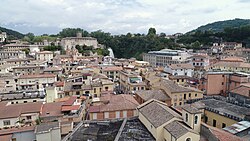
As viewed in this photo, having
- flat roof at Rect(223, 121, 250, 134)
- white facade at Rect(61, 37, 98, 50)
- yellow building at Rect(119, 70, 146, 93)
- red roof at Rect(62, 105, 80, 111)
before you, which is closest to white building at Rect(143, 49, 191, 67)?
yellow building at Rect(119, 70, 146, 93)

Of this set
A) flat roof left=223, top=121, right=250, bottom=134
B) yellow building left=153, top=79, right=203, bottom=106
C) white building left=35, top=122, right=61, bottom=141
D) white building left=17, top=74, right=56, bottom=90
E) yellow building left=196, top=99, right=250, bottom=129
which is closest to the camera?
white building left=35, top=122, right=61, bottom=141

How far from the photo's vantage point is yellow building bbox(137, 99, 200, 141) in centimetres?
1716

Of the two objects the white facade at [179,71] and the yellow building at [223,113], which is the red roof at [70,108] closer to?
the yellow building at [223,113]

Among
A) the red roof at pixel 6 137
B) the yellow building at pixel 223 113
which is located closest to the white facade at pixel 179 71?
the yellow building at pixel 223 113

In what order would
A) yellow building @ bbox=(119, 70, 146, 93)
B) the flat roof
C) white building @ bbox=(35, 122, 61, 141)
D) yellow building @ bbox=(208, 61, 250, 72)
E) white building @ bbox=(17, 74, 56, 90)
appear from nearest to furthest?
1. white building @ bbox=(35, 122, 61, 141)
2. the flat roof
3. yellow building @ bbox=(119, 70, 146, 93)
4. white building @ bbox=(17, 74, 56, 90)
5. yellow building @ bbox=(208, 61, 250, 72)

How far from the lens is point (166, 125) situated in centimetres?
1895

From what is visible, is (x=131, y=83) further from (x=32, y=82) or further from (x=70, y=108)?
(x=32, y=82)

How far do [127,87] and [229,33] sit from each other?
305 ft

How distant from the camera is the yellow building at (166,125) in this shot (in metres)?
17.2

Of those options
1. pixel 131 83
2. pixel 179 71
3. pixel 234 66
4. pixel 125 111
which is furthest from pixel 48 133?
pixel 234 66

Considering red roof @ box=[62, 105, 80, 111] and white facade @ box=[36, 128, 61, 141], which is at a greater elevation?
red roof @ box=[62, 105, 80, 111]

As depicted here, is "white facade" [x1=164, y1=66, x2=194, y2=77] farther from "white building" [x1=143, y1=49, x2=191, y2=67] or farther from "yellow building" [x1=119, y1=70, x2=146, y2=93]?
"white building" [x1=143, y1=49, x2=191, y2=67]

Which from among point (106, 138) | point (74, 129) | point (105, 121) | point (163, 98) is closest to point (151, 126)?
point (106, 138)

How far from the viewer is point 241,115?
75.6 ft
